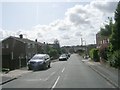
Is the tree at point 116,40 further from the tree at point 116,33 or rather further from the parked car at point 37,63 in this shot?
the parked car at point 37,63

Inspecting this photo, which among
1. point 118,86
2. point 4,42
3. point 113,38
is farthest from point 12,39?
point 118,86

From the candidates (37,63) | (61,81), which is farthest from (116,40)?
(61,81)

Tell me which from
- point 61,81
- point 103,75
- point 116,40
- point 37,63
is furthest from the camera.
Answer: point 37,63

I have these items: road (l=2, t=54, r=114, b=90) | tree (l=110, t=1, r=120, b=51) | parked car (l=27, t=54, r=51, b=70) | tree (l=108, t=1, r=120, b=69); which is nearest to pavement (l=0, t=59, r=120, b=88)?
road (l=2, t=54, r=114, b=90)

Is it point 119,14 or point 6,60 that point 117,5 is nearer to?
point 119,14

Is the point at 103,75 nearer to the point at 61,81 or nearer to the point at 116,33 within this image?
the point at 61,81

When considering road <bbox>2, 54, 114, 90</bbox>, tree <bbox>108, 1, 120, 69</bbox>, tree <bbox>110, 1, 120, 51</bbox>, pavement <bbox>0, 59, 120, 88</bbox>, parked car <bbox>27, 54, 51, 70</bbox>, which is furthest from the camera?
parked car <bbox>27, 54, 51, 70</bbox>

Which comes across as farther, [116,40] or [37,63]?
[37,63]

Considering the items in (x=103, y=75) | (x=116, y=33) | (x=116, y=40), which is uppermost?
(x=116, y=33)

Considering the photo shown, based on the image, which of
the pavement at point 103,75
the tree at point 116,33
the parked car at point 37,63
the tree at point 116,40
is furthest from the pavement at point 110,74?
the parked car at point 37,63

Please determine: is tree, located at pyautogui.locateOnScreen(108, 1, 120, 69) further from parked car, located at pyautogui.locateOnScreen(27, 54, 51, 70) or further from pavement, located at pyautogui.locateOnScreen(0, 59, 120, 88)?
parked car, located at pyautogui.locateOnScreen(27, 54, 51, 70)

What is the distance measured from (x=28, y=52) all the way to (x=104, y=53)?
120 ft

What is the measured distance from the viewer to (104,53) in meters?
49.3

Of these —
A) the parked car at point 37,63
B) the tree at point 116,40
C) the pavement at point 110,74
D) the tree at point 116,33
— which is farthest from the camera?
the parked car at point 37,63
